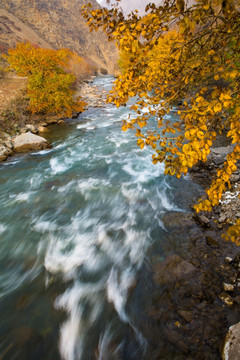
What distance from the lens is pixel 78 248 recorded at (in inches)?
223

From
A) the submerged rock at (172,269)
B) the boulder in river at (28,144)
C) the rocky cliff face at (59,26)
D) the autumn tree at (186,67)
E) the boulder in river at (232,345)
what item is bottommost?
the submerged rock at (172,269)

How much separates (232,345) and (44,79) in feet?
65.0

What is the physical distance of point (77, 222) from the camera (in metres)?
6.61

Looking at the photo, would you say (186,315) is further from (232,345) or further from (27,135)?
(27,135)

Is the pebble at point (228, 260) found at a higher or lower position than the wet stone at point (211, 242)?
lower

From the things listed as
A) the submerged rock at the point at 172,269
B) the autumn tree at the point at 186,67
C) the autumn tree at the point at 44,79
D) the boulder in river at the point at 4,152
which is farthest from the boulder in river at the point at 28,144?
the autumn tree at the point at 186,67

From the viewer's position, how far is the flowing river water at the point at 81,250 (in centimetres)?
382

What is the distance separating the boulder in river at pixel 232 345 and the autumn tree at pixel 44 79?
17.5 meters

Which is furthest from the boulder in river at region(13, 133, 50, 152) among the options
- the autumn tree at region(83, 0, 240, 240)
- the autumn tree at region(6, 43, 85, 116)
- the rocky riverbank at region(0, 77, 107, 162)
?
the autumn tree at region(83, 0, 240, 240)

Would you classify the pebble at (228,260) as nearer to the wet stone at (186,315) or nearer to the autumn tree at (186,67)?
the wet stone at (186,315)

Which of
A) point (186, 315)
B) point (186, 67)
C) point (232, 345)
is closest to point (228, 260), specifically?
point (186, 315)

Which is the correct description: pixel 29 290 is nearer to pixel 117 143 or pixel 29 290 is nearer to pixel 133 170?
pixel 133 170

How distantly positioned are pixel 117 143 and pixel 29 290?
9.73 metres

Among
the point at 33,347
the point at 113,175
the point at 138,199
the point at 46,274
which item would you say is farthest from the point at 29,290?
the point at 113,175
